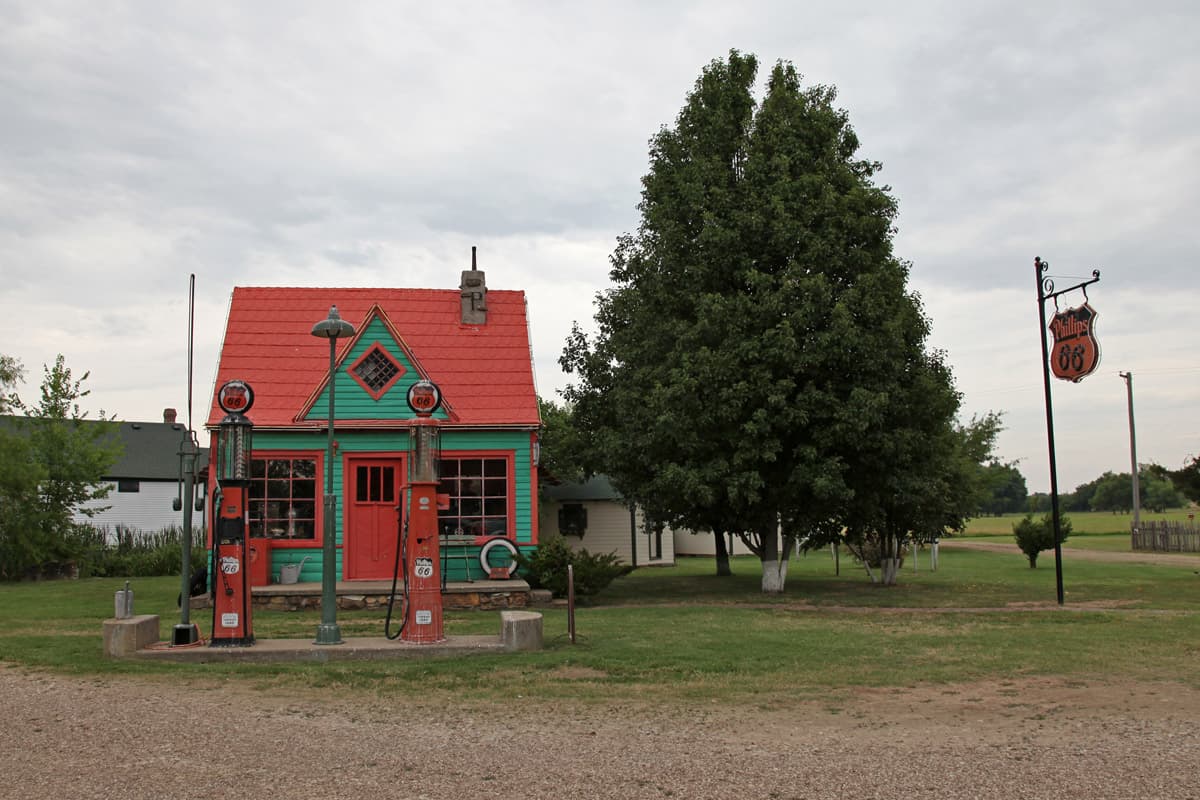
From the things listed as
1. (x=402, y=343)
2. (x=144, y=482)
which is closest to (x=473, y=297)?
(x=402, y=343)

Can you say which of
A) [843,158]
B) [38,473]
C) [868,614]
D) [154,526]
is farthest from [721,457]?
[154,526]

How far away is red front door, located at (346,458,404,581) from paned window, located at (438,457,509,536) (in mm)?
915

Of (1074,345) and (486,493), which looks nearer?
(1074,345)

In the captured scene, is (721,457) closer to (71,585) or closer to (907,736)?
(907,736)

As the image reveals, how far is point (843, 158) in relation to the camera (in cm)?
2036

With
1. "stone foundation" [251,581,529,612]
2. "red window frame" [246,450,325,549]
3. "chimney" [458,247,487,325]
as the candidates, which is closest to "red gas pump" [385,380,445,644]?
"stone foundation" [251,581,529,612]

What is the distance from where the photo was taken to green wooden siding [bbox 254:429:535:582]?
17484 millimetres

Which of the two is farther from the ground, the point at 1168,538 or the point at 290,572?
the point at 290,572

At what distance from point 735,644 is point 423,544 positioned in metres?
3.92

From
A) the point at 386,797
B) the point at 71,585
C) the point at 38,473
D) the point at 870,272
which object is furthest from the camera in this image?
the point at 38,473

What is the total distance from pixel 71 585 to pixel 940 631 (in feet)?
65.3

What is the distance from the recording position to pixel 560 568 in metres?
17.2

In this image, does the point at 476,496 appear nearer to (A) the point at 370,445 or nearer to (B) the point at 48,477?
(A) the point at 370,445

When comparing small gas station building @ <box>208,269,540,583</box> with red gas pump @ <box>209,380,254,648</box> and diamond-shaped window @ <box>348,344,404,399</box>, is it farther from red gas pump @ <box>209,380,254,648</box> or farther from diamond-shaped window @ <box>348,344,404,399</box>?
red gas pump @ <box>209,380,254,648</box>
